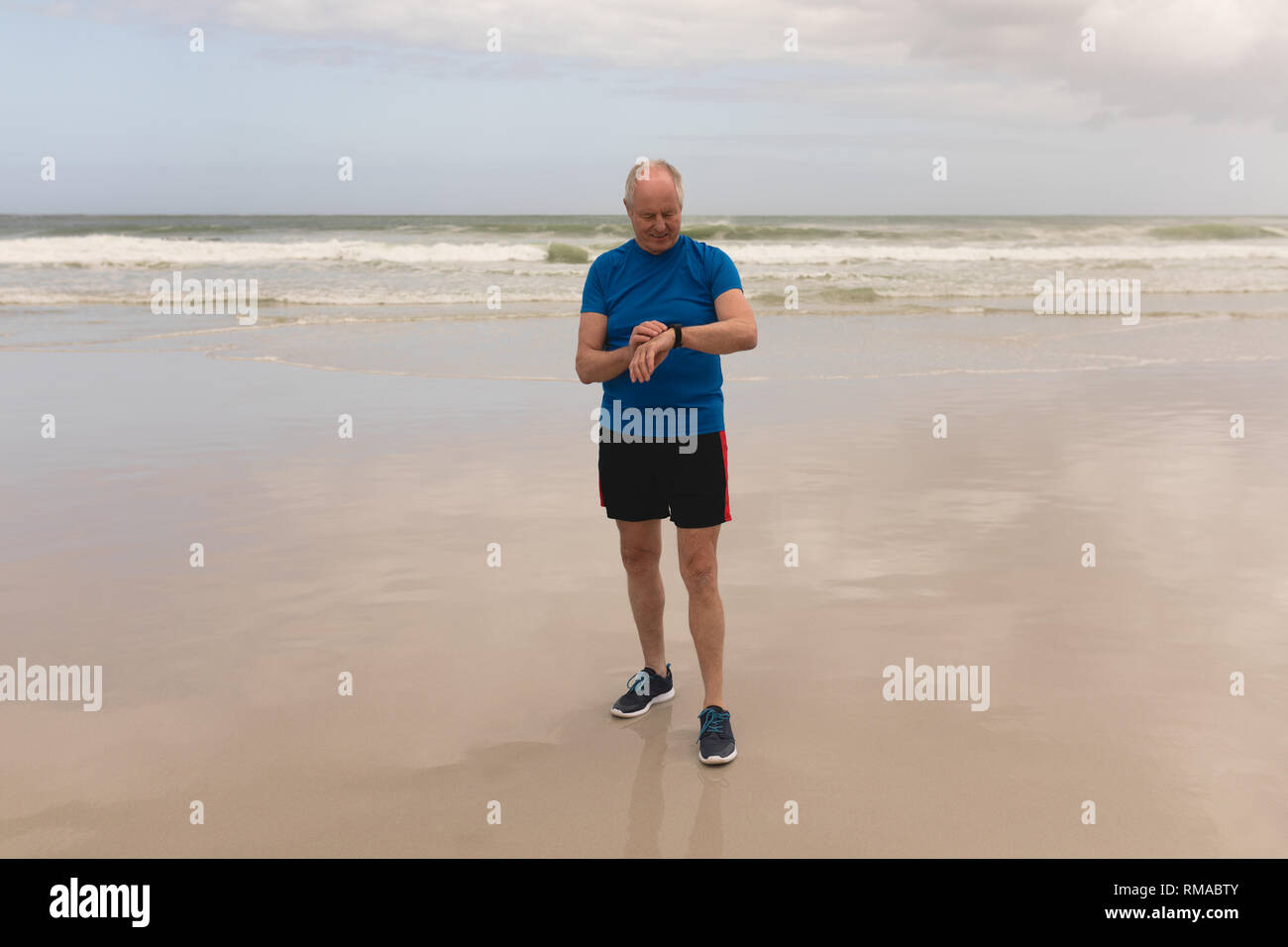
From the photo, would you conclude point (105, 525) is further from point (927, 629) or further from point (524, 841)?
point (927, 629)

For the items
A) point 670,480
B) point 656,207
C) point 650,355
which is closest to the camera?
point 650,355

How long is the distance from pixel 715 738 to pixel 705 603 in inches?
17.4

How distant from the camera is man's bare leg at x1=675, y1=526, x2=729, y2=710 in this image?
3.45 m

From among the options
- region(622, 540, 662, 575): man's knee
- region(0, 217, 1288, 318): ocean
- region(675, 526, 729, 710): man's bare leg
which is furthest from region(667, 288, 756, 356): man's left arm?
region(0, 217, 1288, 318): ocean

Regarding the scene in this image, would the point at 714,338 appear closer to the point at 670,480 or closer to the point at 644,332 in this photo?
the point at 644,332

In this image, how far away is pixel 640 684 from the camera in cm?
367

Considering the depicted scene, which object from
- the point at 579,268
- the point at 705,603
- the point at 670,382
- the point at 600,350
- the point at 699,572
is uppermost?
the point at 579,268

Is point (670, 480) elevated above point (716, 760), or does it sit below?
above

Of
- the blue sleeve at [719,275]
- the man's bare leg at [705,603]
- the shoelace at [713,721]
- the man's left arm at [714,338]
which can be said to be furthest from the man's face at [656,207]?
the shoelace at [713,721]

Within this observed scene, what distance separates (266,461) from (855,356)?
24.9ft

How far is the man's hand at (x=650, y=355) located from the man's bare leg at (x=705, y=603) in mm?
626

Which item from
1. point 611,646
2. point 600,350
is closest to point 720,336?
point 600,350

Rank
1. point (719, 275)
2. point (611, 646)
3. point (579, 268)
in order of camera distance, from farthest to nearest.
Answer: point (579, 268), point (611, 646), point (719, 275)

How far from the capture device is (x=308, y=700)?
365 cm
